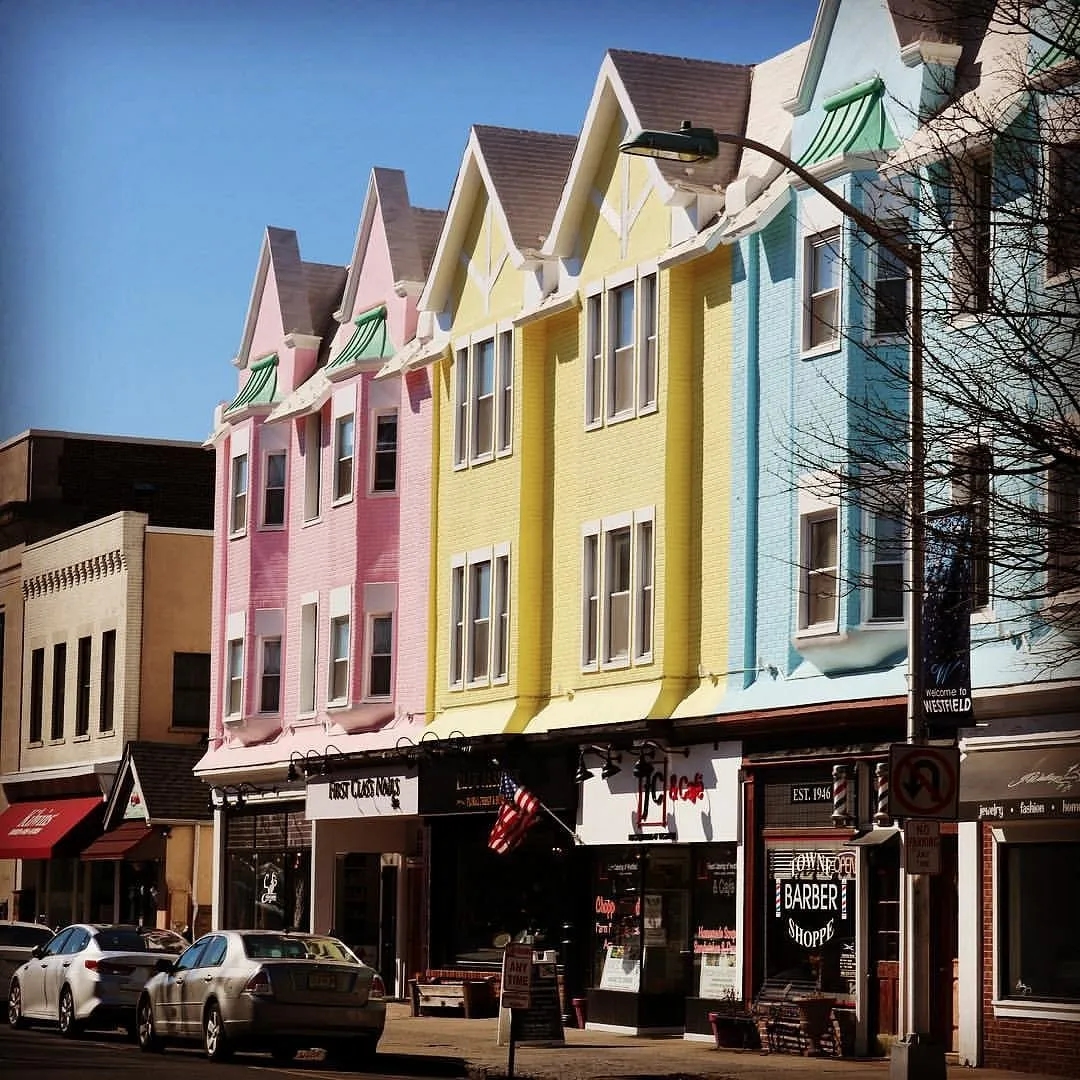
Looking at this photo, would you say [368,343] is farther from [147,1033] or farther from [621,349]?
[147,1033]

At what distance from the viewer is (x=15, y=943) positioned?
1351 inches

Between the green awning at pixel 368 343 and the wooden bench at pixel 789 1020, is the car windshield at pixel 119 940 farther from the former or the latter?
the green awning at pixel 368 343

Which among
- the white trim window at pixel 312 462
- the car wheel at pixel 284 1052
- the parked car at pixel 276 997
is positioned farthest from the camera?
the white trim window at pixel 312 462

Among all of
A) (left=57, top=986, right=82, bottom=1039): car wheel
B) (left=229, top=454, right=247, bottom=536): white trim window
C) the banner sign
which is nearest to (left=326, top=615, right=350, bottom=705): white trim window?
(left=229, top=454, right=247, bottom=536): white trim window

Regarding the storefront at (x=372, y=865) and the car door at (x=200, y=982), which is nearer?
the car door at (x=200, y=982)

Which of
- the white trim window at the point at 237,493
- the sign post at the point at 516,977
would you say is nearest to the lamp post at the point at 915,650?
the sign post at the point at 516,977

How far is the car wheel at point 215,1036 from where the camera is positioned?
2486 centimetres

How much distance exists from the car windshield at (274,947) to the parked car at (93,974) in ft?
14.6

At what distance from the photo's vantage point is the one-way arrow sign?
20.0 meters

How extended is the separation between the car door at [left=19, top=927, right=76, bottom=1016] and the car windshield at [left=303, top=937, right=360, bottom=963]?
589 centimetres

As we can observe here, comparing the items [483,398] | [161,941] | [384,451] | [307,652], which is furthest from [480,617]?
[161,941]

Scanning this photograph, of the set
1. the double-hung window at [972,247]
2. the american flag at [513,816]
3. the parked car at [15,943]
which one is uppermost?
the double-hung window at [972,247]

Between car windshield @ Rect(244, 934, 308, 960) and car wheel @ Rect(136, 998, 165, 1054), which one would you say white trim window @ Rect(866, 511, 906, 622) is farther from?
car wheel @ Rect(136, 998, 165, 1054)

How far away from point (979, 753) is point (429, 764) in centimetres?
1341
